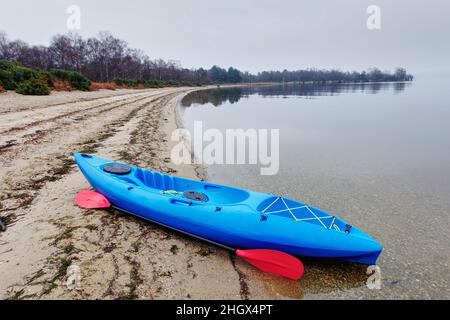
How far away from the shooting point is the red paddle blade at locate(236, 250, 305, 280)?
344 centimetres

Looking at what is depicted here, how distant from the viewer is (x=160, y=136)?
35.0ft

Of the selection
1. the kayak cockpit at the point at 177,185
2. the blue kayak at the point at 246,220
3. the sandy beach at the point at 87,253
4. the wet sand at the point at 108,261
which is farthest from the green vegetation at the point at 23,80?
the kayak cockpit at the point at 177,185

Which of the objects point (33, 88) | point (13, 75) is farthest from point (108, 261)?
point (13, 75)

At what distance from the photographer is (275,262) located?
11.5ft

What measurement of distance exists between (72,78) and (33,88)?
7.13 meters

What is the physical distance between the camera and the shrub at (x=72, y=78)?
23.5 m

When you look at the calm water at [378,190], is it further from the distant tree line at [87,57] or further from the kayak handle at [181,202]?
the distant tree line at [87,57]

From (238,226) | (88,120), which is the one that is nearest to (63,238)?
(238,226)

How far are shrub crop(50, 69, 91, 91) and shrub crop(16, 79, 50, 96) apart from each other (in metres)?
4.79

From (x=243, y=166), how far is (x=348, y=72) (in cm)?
17095

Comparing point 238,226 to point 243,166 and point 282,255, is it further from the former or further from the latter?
point 243,166

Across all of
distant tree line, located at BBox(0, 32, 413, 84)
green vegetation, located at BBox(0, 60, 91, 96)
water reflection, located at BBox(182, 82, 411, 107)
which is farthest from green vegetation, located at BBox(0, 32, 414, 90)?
green vegetation, located at BBox(0, 60, 91, 96)

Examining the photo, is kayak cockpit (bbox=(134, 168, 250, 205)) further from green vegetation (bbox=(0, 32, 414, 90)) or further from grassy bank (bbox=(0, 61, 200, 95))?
green vegetation (bbox=(0, 32, 414, 90))

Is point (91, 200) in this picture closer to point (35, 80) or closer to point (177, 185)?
point (177, 185)
